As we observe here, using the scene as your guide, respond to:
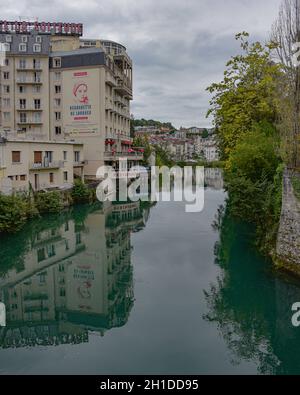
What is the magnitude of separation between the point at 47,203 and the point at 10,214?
A: 675 centimetres

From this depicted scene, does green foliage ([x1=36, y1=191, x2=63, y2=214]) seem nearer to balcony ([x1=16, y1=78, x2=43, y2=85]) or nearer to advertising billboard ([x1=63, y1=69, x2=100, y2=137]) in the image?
advertising billboard ([x1=63, y1=69, x2=100, y2=137])

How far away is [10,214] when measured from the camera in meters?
18.1

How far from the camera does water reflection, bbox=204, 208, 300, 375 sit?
823 centimetres

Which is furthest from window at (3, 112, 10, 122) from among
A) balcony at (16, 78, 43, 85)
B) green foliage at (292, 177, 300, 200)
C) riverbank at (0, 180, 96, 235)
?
green foliage at (292, 177, 300, 200)

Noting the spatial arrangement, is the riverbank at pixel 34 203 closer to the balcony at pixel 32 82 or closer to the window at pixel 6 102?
the balcony at pixel 32 82

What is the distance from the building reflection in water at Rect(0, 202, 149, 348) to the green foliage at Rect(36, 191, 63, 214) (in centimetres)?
301

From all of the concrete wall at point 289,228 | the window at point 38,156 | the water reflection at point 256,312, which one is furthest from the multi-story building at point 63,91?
the concrete wall at point 289,228

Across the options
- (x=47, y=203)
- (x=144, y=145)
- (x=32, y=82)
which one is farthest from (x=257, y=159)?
(x=144, y=145)

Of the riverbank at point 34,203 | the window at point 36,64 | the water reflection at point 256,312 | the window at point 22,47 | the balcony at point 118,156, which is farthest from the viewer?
the window at point 22,47

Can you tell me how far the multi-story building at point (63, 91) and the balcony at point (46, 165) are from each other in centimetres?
649

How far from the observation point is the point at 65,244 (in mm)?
18625

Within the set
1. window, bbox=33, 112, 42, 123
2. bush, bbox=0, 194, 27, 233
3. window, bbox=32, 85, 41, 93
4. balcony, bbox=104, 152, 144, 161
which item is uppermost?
window, bbox=32, 85, 41, 93

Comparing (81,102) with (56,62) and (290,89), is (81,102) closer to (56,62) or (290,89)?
(56,62)

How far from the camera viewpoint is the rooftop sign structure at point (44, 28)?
42344mm
